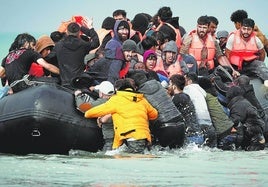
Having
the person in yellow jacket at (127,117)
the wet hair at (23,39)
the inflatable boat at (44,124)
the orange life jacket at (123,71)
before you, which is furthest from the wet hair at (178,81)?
the wet hair at (23,39)

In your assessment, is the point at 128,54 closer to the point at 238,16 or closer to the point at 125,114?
the point at 125,114

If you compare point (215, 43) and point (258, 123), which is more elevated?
point (215, 43)

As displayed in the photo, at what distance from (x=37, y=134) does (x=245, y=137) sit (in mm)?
3755

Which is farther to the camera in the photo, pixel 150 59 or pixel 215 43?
pixel 215 43

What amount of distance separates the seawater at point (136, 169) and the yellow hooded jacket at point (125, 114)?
31 centimetres

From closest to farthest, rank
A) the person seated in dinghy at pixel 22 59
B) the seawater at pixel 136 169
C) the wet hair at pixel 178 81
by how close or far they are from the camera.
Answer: the seawater at pixel 136 169 < the person seated in dinghy at pixel 22 59 < the wet hair at pixel 178 81

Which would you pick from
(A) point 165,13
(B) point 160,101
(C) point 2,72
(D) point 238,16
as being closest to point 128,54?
(B) point 160,101

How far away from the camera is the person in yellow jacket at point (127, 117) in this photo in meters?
15.5

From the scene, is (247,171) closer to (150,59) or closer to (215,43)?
(150,59)


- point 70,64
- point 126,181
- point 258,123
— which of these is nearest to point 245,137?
point 258,123

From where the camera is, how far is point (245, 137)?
58.0ft

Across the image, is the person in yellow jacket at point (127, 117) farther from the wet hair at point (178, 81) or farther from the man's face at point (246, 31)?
the man's face at point (246, 31)

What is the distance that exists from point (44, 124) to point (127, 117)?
44.6 inches

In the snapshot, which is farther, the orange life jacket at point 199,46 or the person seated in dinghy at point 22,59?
the orange life jacket at point 199,46
